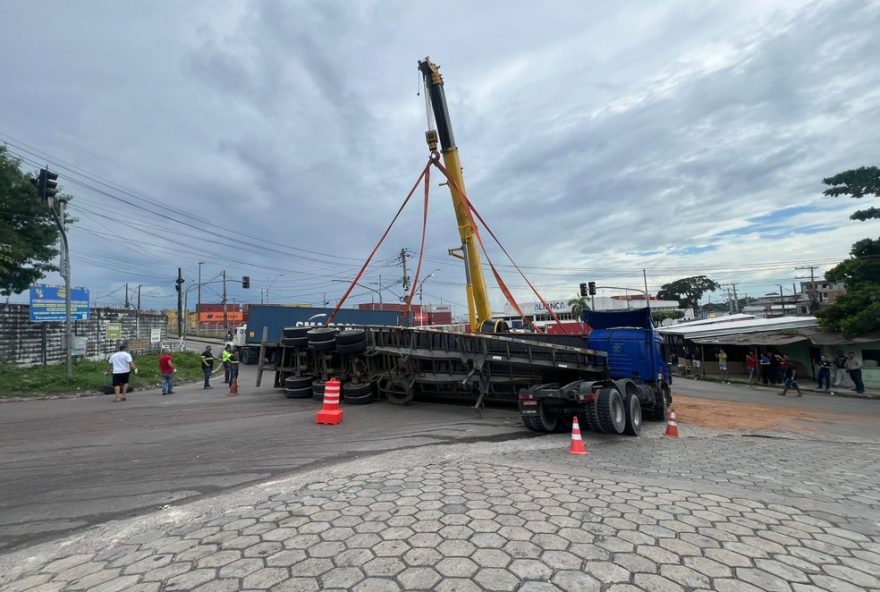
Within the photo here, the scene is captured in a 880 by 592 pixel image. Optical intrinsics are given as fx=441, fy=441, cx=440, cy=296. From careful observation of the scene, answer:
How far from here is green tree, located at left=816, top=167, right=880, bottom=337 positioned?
724 inches

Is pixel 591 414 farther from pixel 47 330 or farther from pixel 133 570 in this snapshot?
pixel 47 330

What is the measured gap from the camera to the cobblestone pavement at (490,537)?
2906mm

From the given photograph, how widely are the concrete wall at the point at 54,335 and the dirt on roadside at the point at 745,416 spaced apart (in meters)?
24.0

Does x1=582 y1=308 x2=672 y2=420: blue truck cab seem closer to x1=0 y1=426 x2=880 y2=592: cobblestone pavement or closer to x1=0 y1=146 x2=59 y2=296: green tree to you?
x1=0 y1=426 x2=880 y2=592: cobblestone pavement

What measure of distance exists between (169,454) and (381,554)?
4.89m

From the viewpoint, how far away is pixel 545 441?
7699mm

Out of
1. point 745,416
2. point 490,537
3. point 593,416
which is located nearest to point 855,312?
point 745,416

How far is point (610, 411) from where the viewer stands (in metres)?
7.84

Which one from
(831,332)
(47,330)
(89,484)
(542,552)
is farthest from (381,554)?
(831,332)

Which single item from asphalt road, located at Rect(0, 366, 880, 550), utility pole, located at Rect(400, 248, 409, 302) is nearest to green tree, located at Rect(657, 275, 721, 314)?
utility pole, located at Rect(400, 248, 409, 302)

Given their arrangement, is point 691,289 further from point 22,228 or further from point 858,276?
point 22,228

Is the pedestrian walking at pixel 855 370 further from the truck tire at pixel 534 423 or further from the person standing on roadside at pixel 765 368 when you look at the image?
the truck tire at pixel 534 423

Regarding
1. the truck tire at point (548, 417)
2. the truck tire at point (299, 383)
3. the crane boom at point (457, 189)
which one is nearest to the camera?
the truck tire at point (548, 417)

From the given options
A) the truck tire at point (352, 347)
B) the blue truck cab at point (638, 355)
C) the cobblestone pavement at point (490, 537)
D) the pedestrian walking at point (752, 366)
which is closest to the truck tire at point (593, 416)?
the blue truck cab at point (638, 355)
